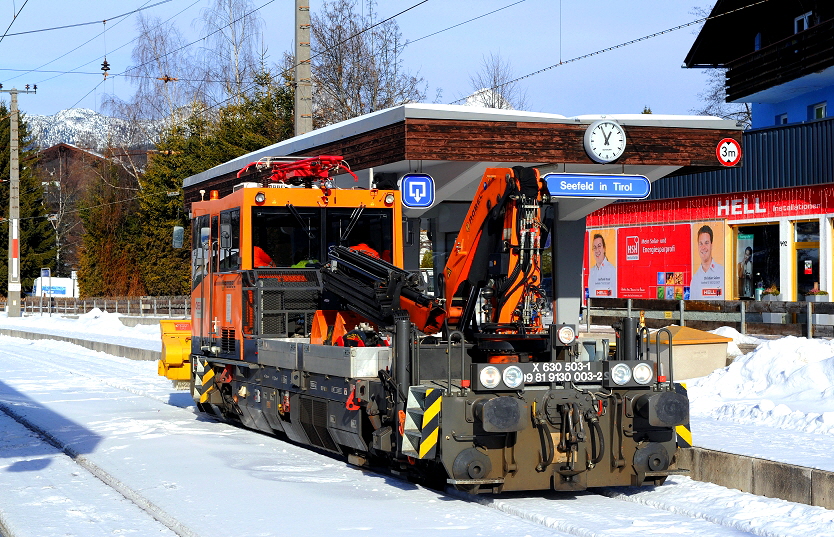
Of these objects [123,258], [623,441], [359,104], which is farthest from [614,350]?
[123,258]

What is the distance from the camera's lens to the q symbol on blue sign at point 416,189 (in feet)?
52.9

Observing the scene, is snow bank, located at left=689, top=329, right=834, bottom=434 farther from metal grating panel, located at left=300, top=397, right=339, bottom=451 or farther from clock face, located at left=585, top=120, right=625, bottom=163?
metal grating panel, located at left=300, top=397, right=339, bottom=451

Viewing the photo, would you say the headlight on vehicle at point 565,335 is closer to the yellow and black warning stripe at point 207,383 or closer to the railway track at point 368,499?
the railway track at point 368,499

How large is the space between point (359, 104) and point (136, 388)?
1081 inches

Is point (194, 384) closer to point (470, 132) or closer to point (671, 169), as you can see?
point (470, 132)

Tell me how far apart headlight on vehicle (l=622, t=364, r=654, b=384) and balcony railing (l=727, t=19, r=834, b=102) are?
2394 cm

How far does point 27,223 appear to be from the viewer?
73.2 metres

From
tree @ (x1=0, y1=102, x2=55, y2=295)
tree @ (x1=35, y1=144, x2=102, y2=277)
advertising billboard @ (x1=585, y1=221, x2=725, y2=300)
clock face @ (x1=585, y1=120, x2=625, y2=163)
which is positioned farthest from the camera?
tree @ (x1=35, y1=144, x2=102, y2=277)

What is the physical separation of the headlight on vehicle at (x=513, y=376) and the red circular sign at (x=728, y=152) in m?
11.7

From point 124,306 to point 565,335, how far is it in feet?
152

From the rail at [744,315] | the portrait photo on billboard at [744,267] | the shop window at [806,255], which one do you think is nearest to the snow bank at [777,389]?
the rail at [744,315]

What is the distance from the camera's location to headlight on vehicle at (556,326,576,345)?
28.8 ft

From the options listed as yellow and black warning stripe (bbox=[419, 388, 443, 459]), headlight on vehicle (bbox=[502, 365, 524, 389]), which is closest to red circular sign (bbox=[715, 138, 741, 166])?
headlight on vehicle (bbox=[502, 365, 524, 389])

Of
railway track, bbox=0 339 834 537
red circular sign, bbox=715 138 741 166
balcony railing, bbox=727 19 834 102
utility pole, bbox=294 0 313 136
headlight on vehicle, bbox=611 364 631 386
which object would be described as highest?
balcony railing, bbox=727 19 834 102
